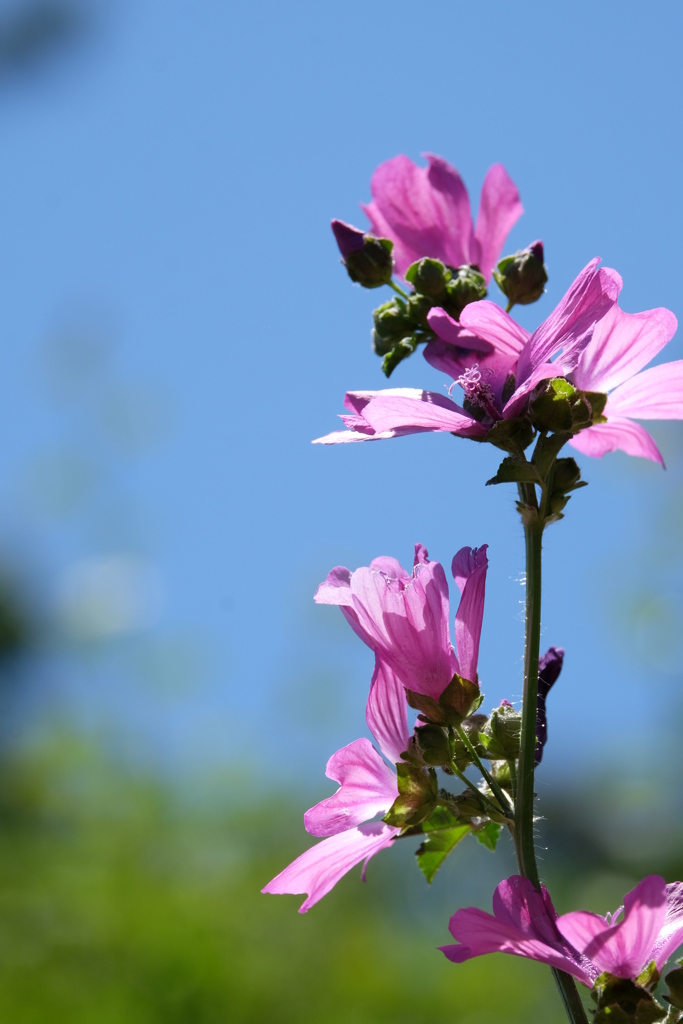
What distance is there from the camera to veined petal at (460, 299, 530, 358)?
85cm

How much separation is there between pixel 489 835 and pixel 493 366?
0.45 meters

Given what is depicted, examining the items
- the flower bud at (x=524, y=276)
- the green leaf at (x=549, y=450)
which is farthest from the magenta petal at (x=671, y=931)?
the flower bud at (x=524, y=276)

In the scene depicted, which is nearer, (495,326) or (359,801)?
(495,326)

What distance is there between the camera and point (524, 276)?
1056 mm

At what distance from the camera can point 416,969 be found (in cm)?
424

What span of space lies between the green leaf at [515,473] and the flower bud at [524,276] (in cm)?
28

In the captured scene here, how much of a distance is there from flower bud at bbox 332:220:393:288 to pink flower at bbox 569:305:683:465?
0.29 meters

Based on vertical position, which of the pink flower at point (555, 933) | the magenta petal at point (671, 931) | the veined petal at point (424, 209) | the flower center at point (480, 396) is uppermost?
the veined petal at point (424, 209)

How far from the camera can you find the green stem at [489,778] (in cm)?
90

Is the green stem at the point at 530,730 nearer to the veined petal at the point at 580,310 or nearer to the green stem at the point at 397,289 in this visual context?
the veined petal at the point at 580,310

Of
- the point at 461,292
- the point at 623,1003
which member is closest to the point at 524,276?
the point at 461,292

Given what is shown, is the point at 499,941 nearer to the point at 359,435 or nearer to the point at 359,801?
the point at 359,801

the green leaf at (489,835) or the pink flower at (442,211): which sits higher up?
the pink flower at (442,211)

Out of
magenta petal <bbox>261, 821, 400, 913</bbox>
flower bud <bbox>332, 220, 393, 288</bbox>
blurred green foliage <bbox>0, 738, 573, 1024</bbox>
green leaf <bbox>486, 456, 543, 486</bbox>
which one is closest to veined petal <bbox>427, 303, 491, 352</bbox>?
green leaf <bbox>486, 456, 543, 486</bbox>
